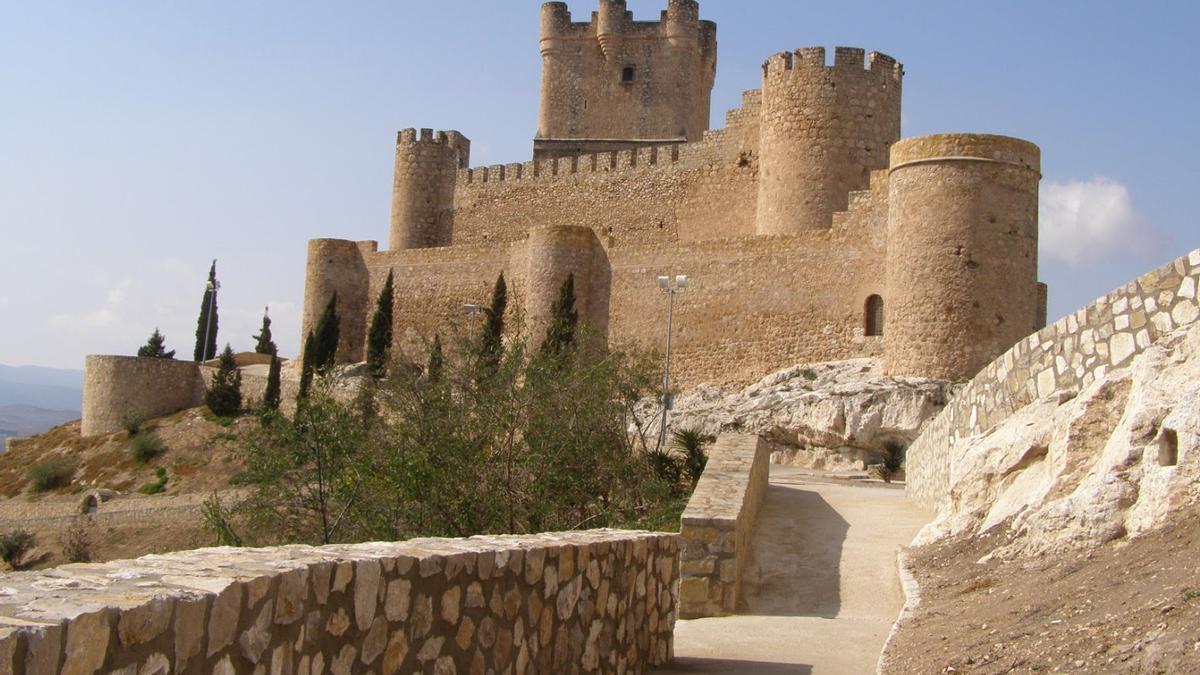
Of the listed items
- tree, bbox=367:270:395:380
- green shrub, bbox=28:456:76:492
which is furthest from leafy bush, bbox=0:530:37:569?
tree, bbox=367:270:395:380

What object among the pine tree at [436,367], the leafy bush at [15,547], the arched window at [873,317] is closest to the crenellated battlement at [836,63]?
the arched window at [873,317]

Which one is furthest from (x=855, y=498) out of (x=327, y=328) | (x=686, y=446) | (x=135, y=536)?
(x=327, y=328)

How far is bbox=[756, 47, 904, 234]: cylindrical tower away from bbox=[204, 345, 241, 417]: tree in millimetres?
15888

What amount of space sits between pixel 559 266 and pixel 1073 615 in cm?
2474

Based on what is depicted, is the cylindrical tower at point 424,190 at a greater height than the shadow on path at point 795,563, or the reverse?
the cylindrical tower at point 424,190

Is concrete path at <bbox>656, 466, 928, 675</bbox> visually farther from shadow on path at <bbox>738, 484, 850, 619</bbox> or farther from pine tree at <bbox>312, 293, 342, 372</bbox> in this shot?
pine tree at <bbox>312, 293, 342, 372</bbox>

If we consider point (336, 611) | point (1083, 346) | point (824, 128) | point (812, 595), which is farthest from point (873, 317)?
point (336, 611)

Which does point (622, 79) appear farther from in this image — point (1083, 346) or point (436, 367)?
point (1083, 346)

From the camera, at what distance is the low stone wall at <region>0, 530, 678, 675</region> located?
2459 millimetres

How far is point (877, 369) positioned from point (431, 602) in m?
19.2

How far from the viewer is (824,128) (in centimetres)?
2625

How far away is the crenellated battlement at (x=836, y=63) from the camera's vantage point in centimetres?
2634

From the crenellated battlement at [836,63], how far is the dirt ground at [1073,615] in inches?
831

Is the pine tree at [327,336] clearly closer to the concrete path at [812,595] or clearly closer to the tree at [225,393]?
the tree at [225,393]
